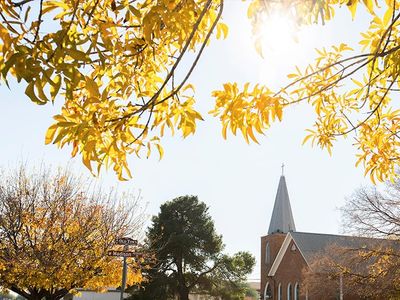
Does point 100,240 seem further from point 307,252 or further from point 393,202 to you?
point 307,252

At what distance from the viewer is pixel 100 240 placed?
16.3 m

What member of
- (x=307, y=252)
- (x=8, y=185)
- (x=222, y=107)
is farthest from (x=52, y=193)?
(x=307, y=252)

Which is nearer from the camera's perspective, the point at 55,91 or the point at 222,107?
the point at 55,91

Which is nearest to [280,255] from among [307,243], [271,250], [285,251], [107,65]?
[285,251]

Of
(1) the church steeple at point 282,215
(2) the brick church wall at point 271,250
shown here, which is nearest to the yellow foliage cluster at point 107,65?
(2) the brick church wall at point 271,250

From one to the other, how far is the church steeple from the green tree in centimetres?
411

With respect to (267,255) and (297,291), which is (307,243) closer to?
(297,291)

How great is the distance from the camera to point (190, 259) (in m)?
40.7

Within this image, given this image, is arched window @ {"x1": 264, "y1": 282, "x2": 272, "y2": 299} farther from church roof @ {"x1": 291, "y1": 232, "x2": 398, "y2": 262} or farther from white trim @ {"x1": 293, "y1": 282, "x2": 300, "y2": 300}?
church roof @ {"x1": 291, "y1": 232, "x2": 398, "y2": 262}

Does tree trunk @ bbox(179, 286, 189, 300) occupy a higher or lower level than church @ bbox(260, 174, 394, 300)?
lower

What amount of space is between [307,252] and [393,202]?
15425 mm

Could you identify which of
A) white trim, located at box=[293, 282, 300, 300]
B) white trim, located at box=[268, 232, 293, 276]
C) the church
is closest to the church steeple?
the church

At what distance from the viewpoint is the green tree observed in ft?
130

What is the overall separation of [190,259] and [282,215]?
9.12 m
